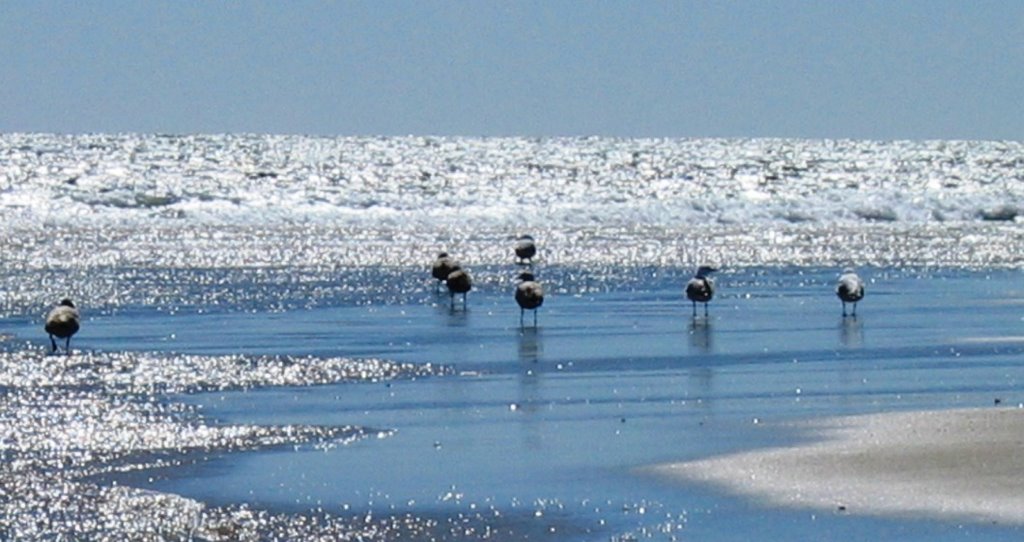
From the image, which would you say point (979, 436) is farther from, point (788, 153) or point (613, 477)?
point (788, 153)

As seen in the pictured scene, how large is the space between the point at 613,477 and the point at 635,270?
766 inches

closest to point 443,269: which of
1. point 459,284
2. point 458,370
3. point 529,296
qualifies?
point 459,284

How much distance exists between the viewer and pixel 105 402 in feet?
49.1

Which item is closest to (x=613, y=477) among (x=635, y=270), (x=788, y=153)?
(x=635, y=270)

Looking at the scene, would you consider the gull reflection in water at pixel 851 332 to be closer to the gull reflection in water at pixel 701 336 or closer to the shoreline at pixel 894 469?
the gull reflection in water at pixel 701 336

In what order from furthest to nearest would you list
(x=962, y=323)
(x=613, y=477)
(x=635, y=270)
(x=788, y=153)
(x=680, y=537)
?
(x=788, y=153) → (x=635, y=270) → (x=962, y=323) → (x=613, y=477) → (x=680, y=537)

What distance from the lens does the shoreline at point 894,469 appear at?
34.8 feet

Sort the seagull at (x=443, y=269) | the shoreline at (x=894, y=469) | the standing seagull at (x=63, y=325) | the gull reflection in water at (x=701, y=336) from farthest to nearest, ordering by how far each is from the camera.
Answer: the seagull at (x=443, y=269)
the gull reflection in water at (x=701, y=336)
the standing seagull at (x=63, y=325)
the shoreline at (x=894, y=469)

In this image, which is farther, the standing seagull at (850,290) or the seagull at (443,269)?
the seagull at (443,269)

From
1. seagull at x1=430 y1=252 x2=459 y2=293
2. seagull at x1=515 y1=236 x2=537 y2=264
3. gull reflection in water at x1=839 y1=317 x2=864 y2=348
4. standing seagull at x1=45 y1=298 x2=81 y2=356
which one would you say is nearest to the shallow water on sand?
gull reflection in water at x1=839 y1=317 x2=864 y2=348

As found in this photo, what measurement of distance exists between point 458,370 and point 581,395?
6.97 feet

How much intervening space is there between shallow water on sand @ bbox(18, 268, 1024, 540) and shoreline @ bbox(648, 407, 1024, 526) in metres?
0.25

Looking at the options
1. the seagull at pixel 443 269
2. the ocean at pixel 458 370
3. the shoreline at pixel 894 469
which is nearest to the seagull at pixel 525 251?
the ocean at pixel 458 370

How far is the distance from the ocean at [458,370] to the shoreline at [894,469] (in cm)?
25
